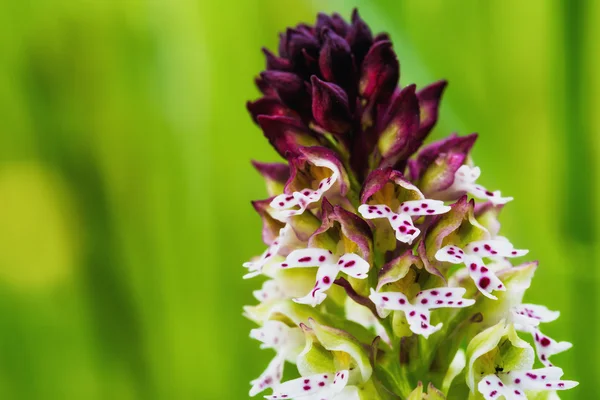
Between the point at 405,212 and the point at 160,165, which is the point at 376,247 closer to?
the point at 405,212

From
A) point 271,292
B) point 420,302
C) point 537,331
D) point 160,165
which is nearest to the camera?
point 420,302

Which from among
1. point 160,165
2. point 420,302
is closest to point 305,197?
point 420,302

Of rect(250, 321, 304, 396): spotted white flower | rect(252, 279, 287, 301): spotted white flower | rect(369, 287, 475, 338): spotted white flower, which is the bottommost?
rect(250, 321, 304, 396): spotted white flower

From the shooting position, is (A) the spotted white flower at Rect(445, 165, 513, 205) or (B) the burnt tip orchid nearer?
(B) the burnt tip orchid

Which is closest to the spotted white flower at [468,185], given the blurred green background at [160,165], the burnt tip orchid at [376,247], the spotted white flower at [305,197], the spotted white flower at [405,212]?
the burnt tip orchid at [376,247]

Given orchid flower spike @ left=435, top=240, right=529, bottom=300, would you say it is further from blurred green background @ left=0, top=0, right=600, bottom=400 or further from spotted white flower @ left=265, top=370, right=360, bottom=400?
blurred green background @ left=0, top=0, right=600, bottom=400

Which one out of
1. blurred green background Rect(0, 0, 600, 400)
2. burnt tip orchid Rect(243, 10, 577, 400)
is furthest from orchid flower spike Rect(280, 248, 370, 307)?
blurred green background Rect(0, 0, 600, 400)
